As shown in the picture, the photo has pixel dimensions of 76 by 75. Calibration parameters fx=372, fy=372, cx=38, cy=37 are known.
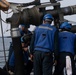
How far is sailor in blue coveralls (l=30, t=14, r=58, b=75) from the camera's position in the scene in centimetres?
873

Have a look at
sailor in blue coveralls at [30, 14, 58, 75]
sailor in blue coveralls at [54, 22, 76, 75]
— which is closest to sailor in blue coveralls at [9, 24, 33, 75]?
sailor in blue coveralls at [30, 14, 58, 75]

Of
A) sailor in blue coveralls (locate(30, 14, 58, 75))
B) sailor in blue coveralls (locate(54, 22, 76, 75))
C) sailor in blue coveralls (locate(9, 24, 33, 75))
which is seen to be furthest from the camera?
sailor in blue coveralls (locate(9, 24, 33, 75))

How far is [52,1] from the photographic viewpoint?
10609mm

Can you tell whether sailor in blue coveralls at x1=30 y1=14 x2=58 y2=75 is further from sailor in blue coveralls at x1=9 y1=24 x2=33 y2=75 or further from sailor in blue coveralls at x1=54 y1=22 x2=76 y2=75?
sailor in blue coveralls at x1=9 y1=24 x2=33 y2=75

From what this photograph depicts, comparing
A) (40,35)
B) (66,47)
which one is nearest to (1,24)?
(40,35)

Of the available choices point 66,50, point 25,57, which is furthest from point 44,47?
point 25,57

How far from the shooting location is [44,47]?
28.7 ft

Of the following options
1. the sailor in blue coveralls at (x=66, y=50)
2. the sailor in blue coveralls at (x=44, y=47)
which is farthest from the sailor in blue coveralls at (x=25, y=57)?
the sailor in blue coveralls at (x=66, y=50)

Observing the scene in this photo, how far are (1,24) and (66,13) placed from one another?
90.2 inches

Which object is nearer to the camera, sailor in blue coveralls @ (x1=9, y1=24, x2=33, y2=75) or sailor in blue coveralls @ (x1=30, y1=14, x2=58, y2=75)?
sailor in blue coveralls @ (x1=30, y1=14, x2=58, y2=75)

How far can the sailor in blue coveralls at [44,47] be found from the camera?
8727 mm

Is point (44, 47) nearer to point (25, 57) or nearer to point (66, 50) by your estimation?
point (66, 50)

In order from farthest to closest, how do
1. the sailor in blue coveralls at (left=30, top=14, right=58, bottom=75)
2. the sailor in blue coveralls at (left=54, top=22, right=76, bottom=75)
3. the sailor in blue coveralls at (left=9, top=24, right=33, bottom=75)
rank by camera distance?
the sailor in blue coveralls at (left=9, top=24, right=33, bottom=75) < the sailor in blue coveralls at (left=54, top=22, right=76, bottom=75) < the sailor in blue coveralls at (left=30, top=14, right=58, bottom=75)

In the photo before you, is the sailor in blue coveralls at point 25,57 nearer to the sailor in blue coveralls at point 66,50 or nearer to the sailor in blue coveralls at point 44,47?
the sailor in blue coveralls at point 44,47
